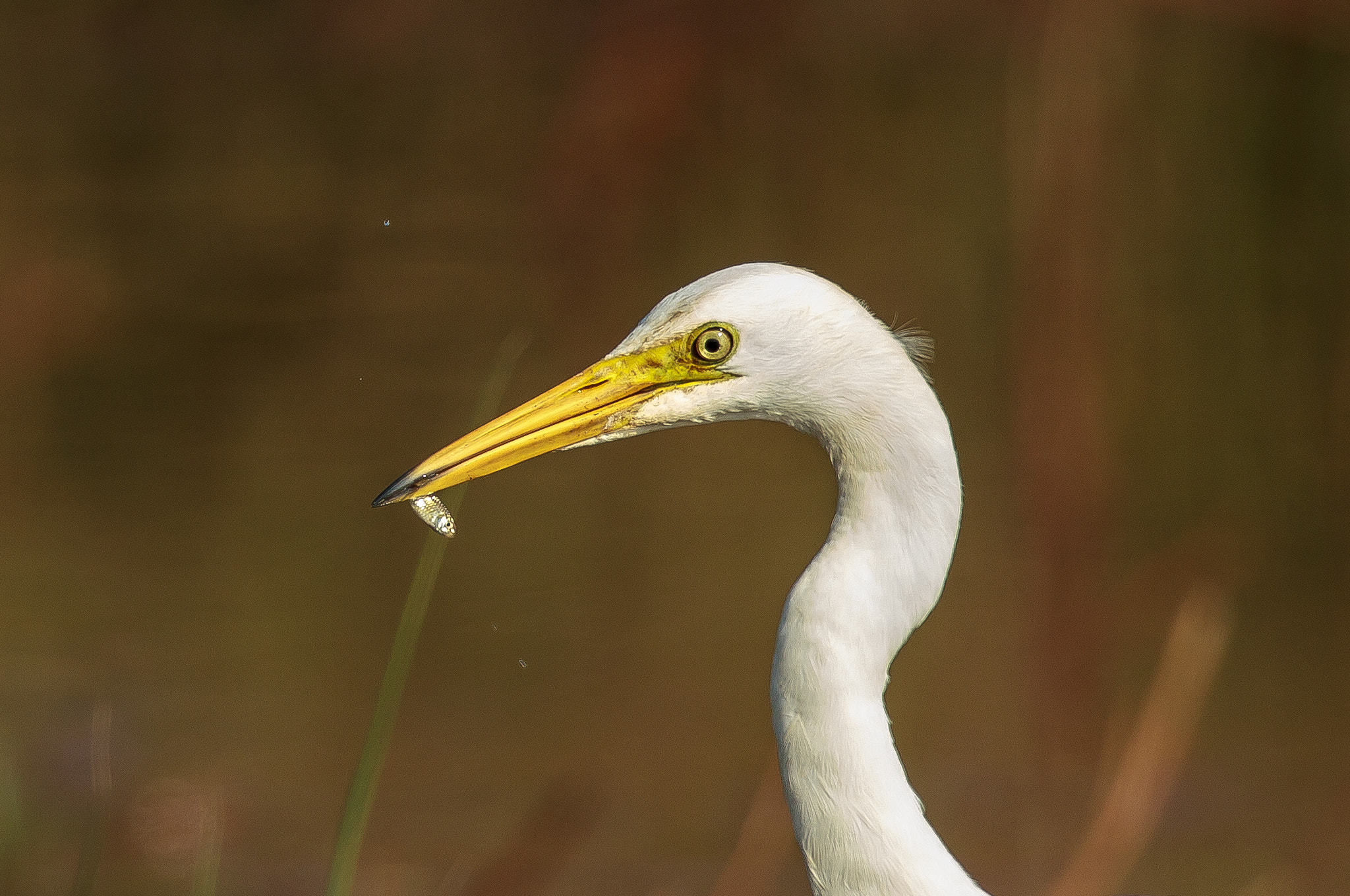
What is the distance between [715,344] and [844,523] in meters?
0.31

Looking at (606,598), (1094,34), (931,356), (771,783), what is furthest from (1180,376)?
(931,356)

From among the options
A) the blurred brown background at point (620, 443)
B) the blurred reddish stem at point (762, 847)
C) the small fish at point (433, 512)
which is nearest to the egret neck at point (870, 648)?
the blurred reddish stem at point (762, 847)

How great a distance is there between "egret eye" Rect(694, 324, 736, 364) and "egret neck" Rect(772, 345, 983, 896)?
19 cm

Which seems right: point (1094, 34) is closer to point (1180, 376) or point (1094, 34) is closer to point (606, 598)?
point (1180, 376)

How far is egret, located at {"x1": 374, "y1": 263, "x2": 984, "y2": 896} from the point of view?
1.83 m

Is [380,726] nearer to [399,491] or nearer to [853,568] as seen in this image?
[399,491]

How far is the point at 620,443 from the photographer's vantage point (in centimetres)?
676

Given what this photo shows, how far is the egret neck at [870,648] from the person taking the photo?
5.98 ft

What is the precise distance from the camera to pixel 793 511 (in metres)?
5.87

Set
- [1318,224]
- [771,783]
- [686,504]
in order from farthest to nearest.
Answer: [1318,224]
[686,504]
[771,783]

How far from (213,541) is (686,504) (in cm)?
198

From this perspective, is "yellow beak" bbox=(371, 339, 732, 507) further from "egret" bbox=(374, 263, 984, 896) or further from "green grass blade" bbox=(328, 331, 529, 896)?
"green grass blade" bbox=(328, 331, 529, 896)

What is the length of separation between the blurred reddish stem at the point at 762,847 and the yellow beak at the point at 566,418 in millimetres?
644

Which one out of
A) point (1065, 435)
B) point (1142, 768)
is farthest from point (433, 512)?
point (1065, 435)
